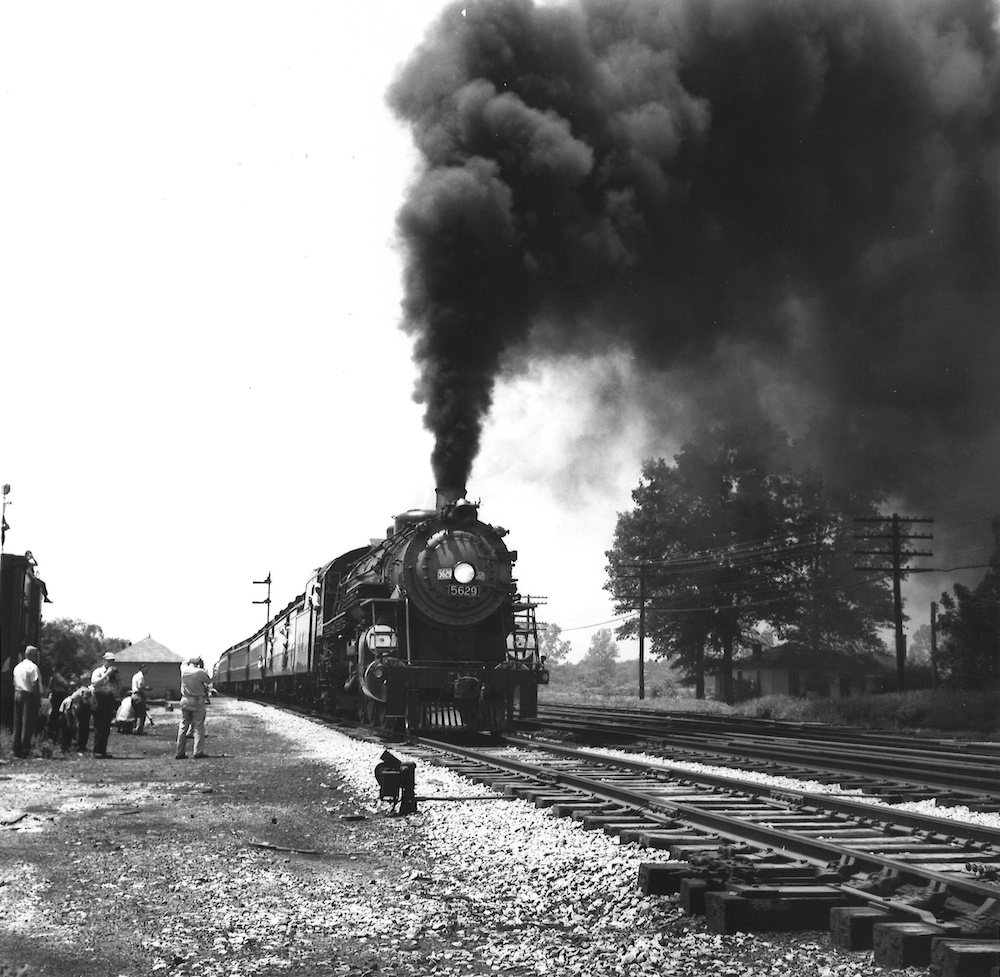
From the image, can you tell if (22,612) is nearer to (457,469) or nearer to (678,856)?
(457,469)

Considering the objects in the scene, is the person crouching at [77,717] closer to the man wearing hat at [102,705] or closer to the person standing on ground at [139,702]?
the man wearing hat at [102,705]

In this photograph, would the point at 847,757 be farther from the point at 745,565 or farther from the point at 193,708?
the point at 745,565

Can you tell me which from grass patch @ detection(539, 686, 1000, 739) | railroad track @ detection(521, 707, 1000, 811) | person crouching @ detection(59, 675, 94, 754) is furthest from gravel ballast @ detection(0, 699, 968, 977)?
grass patch @ detection(539, 686, 1000, 739)

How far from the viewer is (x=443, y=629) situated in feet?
56.6

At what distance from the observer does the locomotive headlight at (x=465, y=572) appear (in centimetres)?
1694

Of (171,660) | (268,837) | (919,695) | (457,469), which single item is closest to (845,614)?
(919,695)

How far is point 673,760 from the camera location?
546 inches

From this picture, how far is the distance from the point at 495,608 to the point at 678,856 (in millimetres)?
10968

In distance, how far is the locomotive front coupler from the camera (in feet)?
29.3

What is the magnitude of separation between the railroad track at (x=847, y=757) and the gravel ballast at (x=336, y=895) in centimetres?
378

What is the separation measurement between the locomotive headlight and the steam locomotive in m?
0.02

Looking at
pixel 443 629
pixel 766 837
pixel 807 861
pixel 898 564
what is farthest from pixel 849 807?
pixel 898 564

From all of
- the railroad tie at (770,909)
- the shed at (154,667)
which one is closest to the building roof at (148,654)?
the shed at (154,667)

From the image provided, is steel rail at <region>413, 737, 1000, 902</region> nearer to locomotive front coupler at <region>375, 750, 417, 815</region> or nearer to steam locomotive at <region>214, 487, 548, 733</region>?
locomotive front coupler at <region>375, 750, 417, 815</region>
